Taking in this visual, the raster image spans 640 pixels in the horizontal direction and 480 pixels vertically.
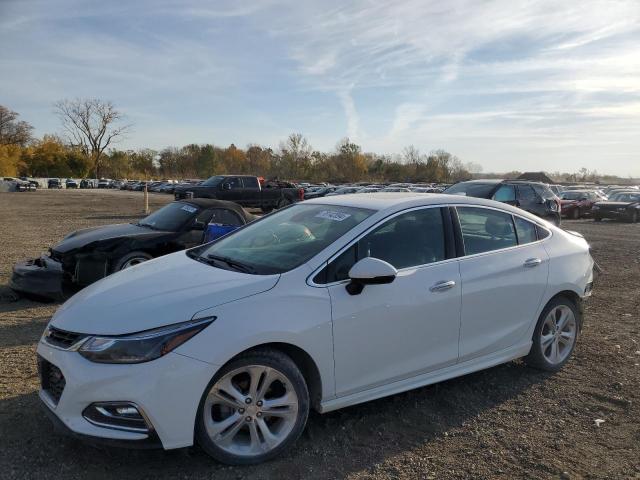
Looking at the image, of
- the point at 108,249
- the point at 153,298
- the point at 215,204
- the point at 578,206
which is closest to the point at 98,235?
the point at 108,249

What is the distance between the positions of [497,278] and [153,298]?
2612 millimetres

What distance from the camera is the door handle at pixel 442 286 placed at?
3.91 meters

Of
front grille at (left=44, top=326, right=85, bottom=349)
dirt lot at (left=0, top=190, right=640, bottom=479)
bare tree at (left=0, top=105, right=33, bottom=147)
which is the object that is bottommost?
dirt lot at (left=0, top=190, right=640, bottom=479)

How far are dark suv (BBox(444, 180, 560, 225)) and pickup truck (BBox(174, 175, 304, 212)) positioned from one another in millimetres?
11644

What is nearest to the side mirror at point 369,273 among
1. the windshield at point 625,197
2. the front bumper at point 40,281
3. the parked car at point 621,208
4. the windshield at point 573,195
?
the front bumper at point 40,281

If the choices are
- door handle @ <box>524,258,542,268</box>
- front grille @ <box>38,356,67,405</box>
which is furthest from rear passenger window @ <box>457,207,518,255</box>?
front grille @ <box>38,356,67,405</box>

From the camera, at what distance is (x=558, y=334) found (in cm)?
492

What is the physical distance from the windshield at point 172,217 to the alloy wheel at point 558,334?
5471 millimetres

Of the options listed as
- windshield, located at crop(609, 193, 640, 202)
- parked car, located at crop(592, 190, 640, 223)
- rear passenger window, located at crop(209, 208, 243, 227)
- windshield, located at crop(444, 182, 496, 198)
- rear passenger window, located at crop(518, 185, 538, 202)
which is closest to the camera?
rear passenger window, located at crop(209, 208, 243, 227)

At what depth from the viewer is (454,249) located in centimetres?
418

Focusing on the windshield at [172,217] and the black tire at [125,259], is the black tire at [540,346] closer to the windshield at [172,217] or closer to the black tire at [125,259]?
the black tire at [125,259]

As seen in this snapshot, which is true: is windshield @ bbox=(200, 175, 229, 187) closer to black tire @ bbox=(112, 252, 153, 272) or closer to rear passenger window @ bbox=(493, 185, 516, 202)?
rear passenger window @ bbox=(493, 185, 516, 202)

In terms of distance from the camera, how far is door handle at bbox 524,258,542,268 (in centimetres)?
456

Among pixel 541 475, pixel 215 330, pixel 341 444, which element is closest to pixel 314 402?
pixel 341 444
